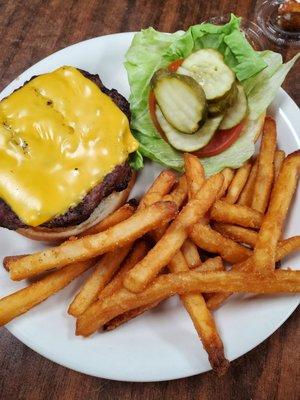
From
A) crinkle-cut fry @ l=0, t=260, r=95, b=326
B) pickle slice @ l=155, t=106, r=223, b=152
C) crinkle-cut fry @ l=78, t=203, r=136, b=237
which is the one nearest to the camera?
crinkle-cut fry @ l=0, t=260, r=95, b=326

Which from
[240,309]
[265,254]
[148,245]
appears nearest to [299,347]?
[240,309]

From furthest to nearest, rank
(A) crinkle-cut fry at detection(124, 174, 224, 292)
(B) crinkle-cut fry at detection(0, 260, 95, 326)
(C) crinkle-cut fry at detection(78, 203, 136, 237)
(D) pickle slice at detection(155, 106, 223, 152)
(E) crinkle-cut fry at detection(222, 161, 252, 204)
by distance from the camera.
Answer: (D) pickle slice at detection(155, 106, 223, 152)
(E) crinkle-cut fry at detection(222, 161, 252, 204)
(C) crinkle-cut fry at detection(78, 203, 136, 237)
(B) crinkle-cut fry at detection(0, 260, 95, 326)
(A) crinkle-cut fry at detection(124, 174, 224, 292)

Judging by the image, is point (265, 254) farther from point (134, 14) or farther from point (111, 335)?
point (134, 14)

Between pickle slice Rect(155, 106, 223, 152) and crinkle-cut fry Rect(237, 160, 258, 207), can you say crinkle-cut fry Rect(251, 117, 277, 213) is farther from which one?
pickle slice Rect(155, 106, 223, 152)

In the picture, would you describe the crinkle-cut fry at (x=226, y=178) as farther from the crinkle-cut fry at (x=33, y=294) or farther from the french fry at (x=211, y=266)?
the crinkle-cut fry at (x=33, y=294)

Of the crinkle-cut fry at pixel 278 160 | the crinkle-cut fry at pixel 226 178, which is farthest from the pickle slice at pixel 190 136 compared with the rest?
the crinkle-cut fry at pixel 278 160

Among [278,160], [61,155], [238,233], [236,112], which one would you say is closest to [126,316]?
[238,233]

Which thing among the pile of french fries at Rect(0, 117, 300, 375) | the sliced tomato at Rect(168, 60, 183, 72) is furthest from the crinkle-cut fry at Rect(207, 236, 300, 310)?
the sliced tomato at Rect(168, 60, 183, 72)

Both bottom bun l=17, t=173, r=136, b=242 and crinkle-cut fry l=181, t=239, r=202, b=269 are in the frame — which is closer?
crinkle-cut fry l=181, t=239, r=202, b=269

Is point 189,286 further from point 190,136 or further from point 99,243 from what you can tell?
point 190,136
